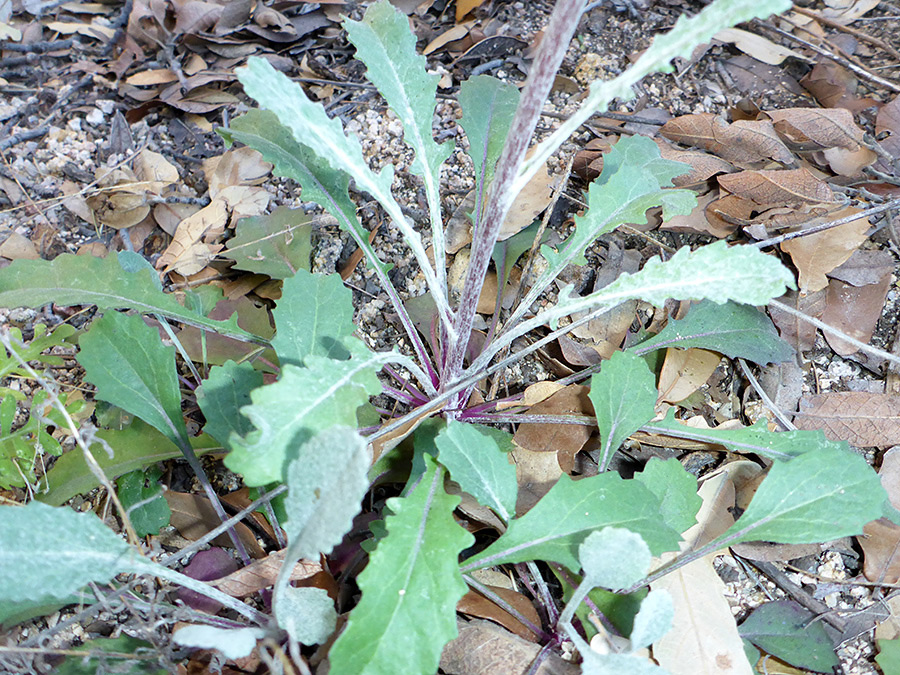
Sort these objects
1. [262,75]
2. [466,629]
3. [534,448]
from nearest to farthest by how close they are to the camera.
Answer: [262,75] → [466,629] → [534,448]

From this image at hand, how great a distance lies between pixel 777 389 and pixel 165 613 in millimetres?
1342

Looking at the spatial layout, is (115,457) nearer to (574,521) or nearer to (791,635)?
(574,521)

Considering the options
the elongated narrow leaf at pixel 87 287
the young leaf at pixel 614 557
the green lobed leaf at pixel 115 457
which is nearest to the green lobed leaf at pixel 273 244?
the elongated narrow leaf at pixel 87 287

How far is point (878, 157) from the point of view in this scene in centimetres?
167

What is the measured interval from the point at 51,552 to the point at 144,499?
1.21 ft

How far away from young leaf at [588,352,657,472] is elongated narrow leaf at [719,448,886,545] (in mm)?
250

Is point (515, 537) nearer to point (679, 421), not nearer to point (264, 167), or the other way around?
point (679, 421)

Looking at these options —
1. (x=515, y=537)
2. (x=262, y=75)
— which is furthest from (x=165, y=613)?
(x=262, y=75)

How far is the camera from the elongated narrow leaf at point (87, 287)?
1.26 metres

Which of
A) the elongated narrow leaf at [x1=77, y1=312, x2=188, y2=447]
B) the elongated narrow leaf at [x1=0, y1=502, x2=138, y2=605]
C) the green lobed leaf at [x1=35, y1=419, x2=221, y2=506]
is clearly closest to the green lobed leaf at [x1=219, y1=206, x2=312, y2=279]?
the elongated narrow leaf at [x1=77, y1=312, x2=188, y2=447]

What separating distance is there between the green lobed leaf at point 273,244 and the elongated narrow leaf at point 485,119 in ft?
1.48

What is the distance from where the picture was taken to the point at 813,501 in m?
1.15

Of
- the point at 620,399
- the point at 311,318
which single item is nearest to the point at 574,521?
the point at 620,399

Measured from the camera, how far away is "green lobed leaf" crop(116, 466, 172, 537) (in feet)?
4.11
